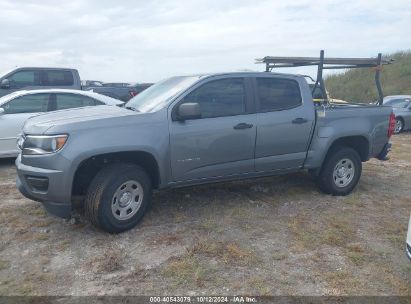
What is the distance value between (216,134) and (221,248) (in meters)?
1.40

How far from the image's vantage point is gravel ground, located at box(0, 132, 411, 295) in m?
3.68

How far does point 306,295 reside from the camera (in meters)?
3.53

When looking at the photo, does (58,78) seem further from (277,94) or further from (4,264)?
(4,264)

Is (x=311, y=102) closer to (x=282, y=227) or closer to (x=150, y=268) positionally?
(x=282, y=227)

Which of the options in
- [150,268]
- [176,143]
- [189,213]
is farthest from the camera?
[189,213]

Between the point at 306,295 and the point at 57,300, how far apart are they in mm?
1995

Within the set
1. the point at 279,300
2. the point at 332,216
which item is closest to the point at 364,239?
the point at 332,216

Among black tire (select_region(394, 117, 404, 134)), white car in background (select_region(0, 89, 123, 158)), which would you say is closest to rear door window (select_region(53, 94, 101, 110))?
white car in background (select_region(0, 89, 123, 158))

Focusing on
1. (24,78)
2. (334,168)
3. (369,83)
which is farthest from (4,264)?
(369,83)

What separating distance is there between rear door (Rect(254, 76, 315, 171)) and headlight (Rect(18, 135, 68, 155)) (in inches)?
94.3

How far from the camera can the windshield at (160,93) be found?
5117mm

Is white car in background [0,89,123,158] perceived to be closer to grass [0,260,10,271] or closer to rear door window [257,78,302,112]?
rear door window [257,78,302,112]

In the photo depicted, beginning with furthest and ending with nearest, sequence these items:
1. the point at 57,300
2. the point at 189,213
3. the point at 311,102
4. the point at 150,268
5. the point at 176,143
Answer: the point at 311,102 < the point at 189,213 < the point at 176,143 < the point at 150,268 < the point at 57,300

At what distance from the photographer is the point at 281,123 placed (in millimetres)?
5621
